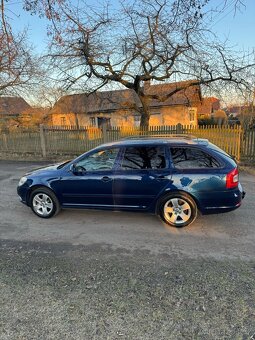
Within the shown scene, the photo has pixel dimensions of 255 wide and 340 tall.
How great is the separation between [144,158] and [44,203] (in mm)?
2201

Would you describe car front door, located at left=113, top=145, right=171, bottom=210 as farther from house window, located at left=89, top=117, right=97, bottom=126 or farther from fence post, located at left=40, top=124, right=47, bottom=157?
house window, located at left=89, top=117, right=97, bottom=126

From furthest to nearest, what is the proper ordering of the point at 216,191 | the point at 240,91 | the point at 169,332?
the point at 240,91 < the point at 216,191 < the point at 169,332

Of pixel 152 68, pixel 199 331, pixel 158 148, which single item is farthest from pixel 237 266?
pixel 152 68

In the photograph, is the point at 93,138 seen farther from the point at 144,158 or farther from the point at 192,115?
the point at 192,115

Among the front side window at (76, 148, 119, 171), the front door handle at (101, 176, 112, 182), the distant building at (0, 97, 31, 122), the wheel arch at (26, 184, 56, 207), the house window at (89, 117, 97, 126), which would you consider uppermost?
the distant building at (0, 97, 31, 122)

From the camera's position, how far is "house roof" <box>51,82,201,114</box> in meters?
16.1

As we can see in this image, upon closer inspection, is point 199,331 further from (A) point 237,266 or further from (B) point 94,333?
(A) point 237,266

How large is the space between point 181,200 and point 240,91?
36.9 feet

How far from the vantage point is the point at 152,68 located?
13.3 meters

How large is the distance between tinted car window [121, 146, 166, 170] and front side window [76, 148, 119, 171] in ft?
0.77

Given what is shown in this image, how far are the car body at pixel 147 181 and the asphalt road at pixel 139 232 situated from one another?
28 cm

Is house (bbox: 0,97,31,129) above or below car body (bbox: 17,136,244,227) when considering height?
above

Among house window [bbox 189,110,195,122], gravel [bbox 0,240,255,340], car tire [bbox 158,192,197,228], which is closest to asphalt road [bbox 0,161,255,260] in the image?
car tire [bbox 158,192,197,228]

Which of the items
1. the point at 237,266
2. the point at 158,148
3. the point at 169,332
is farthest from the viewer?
the point at 158,148
